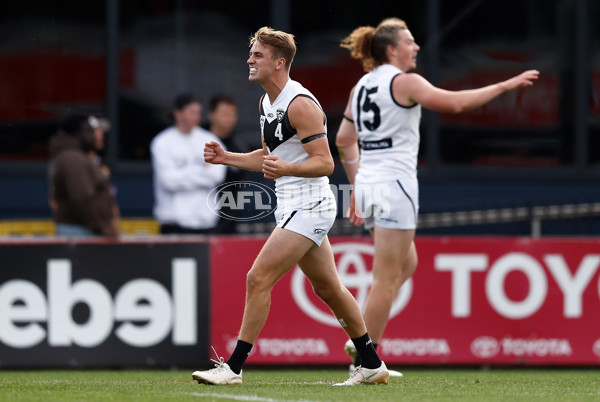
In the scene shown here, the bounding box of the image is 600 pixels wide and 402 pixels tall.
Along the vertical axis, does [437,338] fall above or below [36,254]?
below

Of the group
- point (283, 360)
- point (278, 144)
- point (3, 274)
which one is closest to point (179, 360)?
point (283, 360)

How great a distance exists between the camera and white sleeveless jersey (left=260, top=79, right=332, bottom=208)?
7.07 metres

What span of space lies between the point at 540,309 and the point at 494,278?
1.59ft

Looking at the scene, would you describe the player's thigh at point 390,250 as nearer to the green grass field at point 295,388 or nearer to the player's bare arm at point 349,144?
the player's bare arm at point 349,144

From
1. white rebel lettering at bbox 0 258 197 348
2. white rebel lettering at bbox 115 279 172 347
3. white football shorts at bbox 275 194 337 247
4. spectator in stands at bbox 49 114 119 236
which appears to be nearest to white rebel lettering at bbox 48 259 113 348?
white rebel lettering at bbox 0 258 197 348

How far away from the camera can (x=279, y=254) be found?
6992 millimetres

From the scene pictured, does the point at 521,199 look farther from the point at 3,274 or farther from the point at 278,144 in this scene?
the point at 278,144

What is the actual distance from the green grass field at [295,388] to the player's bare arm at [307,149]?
4.09 feet

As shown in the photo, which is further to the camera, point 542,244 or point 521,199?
point 521,199

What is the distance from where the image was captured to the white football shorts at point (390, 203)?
7953 mm

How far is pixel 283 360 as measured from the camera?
10.4m

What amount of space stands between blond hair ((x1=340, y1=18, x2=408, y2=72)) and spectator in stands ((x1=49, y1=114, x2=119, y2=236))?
3497 millimetres

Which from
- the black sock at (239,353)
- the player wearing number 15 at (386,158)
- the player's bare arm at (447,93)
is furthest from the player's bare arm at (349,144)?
the black sock at (239,353)

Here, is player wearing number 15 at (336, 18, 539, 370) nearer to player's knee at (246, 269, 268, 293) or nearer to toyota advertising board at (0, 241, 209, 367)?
player's knee at (246, 269, 268, 293)
